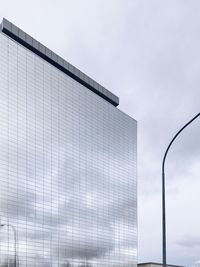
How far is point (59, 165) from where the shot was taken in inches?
5027

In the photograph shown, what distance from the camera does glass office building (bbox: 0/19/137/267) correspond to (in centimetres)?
10950

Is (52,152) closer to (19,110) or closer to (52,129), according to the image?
(52,129)

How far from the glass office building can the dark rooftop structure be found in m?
0.22

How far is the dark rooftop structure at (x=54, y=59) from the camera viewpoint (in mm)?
114625

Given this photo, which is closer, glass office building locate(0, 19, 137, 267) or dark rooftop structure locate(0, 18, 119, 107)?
glass office building locate(0, 19, 137, 267)

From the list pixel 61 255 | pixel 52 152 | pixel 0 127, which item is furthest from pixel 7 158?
pixel 61 255

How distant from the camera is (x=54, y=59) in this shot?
425ft

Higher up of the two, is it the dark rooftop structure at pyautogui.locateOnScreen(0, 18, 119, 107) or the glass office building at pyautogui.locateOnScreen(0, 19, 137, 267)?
the dark rooftop structure at pyautogui.locateOnScreen(0, 18, 119, 107)

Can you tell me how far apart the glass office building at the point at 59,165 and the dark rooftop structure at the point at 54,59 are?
0.22m

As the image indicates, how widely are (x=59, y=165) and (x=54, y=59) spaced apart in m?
25.9

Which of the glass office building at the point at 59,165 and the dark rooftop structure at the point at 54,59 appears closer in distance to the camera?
the glass office building at the point at 59,165

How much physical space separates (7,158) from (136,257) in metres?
74.2

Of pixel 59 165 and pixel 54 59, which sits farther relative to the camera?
pixel 54 59

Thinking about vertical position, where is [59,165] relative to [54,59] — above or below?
below
